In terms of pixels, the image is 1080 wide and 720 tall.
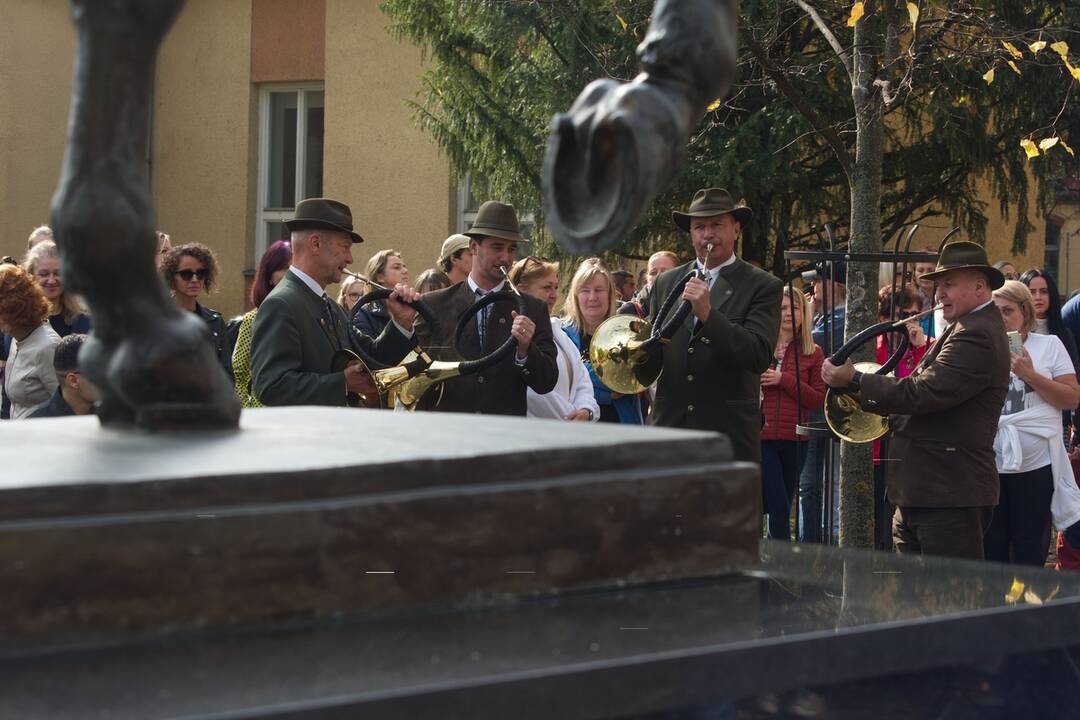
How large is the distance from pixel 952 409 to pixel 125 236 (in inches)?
169

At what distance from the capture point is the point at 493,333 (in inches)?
262

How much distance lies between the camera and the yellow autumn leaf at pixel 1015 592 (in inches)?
99.7

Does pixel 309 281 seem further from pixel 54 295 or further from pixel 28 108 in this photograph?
pixel 28 108

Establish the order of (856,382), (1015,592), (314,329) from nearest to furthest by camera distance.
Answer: (1015,592)
(314,329)
(856,382)

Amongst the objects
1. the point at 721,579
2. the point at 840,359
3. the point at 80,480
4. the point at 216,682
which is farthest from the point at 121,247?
the point at 840,359

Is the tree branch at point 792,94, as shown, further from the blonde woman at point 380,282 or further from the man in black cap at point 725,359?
the blonde woman at point 380,282

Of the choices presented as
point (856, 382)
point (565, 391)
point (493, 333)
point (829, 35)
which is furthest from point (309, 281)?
point (829, 35)

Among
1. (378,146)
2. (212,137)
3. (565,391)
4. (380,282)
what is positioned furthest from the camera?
(212,137)

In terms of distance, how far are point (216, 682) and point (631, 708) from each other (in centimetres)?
50

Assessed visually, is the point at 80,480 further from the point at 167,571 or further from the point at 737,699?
the point at 737,699

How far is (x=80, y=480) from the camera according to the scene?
2002mm

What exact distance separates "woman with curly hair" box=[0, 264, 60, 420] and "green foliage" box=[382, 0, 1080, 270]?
5.40 meters

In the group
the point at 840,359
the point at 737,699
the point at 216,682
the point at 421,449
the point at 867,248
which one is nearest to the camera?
the point at 216,682

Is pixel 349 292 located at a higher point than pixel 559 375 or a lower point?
higher
